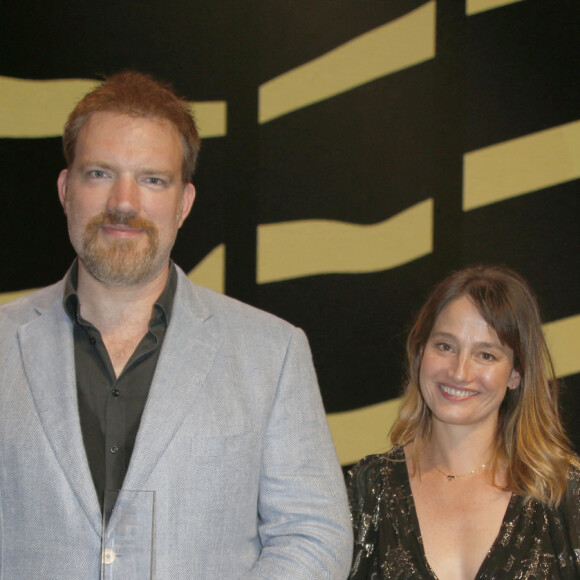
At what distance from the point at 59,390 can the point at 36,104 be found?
1.74 meters

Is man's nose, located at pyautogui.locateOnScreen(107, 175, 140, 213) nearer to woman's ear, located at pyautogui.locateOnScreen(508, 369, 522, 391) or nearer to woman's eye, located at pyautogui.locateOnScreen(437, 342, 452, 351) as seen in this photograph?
woman's eye, located at pyautogui.locateOnScreen(437, 342, 452, 351)

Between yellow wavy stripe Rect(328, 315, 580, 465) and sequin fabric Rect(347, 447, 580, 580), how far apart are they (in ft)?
3.17

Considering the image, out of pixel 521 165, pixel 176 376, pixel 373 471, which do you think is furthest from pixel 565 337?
pixel 176 376

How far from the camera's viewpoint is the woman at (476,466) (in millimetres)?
2150

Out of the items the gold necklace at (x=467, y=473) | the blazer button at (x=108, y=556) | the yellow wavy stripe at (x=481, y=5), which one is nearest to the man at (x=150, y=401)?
the blazer button at (x=108, y=556)

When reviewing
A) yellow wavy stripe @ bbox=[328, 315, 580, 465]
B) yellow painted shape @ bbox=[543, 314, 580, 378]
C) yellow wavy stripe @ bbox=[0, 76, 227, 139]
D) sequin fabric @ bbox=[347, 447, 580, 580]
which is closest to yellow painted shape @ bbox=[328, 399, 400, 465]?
yellow wavy stripe @ bbox=[328, 315, 580, 465]

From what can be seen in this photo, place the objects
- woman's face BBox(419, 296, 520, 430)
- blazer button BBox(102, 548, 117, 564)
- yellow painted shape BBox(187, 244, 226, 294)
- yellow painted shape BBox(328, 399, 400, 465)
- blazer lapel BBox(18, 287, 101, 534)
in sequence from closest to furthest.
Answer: blazer button BBox(102, 548, 117, 564) → blazer lapel BBox(18, 287, 101, 534) → woman's face BBox(419, 296, 520, 430) → yellow painted shape BBox(187, 244, 226, 294) → yellow painted shape BBox(328, 399, 400, 465)

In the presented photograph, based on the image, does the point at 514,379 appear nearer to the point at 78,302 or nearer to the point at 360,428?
the point at 360,428

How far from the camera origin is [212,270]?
10.5 feet

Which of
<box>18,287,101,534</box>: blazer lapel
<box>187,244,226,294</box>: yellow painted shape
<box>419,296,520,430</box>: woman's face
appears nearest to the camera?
<box>18,287,101,534</box>: blazer lapel

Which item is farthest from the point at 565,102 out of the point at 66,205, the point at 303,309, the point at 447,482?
the point at 66,205

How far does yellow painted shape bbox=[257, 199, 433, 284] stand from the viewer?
3.25 meters

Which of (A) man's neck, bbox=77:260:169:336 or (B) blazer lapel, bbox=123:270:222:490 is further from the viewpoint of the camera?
(A) man's neck, bbox=77:260:169:336

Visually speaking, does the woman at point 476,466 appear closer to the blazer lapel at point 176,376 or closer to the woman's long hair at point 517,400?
the woman's long hair at point 517,400
